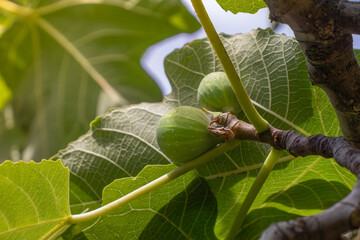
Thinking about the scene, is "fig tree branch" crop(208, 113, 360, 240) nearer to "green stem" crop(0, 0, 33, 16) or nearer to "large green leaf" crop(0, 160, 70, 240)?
"large green leaf" crop(0, 160, 70, 240)

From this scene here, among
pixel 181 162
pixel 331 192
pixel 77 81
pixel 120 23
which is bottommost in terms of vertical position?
pixel 331 192

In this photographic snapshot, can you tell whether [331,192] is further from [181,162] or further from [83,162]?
[83,162]

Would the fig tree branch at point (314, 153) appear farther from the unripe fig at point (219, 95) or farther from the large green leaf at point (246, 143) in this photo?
the large green leaf at point (246, 143)

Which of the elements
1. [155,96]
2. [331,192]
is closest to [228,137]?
[331,192]

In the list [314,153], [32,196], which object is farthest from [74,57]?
[314,153]

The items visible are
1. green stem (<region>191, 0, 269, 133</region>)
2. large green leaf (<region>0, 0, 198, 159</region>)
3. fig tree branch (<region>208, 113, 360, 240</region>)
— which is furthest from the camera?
large green leaf (<region>0, 0, 198, 159</region>)

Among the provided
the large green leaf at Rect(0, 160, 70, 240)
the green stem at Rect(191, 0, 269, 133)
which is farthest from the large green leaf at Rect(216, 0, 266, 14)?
the large green leaf at Rect(0, 160, 70, 240)
